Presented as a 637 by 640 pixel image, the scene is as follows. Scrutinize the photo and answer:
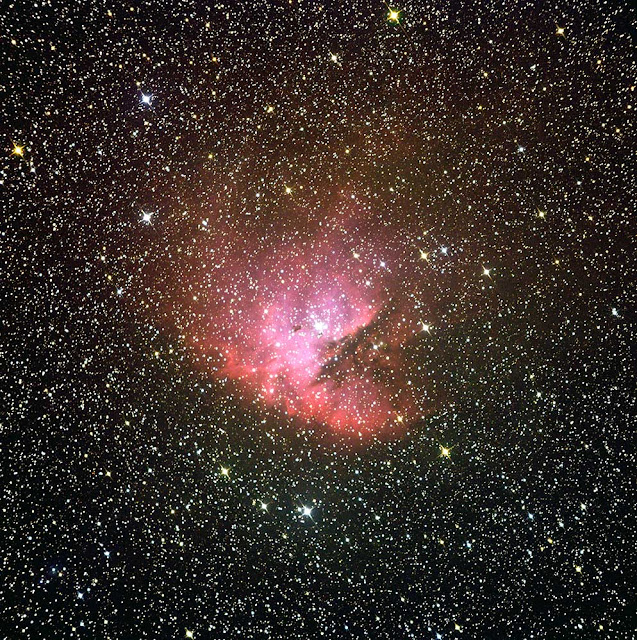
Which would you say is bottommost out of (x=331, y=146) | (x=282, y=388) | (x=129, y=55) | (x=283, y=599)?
(x=283, y=599)

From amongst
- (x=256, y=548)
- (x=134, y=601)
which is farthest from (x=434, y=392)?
(x=134, y=601)

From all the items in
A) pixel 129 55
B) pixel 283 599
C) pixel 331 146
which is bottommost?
pixel 283 599

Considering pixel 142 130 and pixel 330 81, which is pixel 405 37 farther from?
pixel 142 130

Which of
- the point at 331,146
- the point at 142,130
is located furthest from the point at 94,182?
the point at 331,146

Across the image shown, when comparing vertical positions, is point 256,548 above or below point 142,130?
below

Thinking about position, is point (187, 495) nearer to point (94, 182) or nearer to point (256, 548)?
point (256, 548)

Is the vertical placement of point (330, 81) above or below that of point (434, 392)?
above
